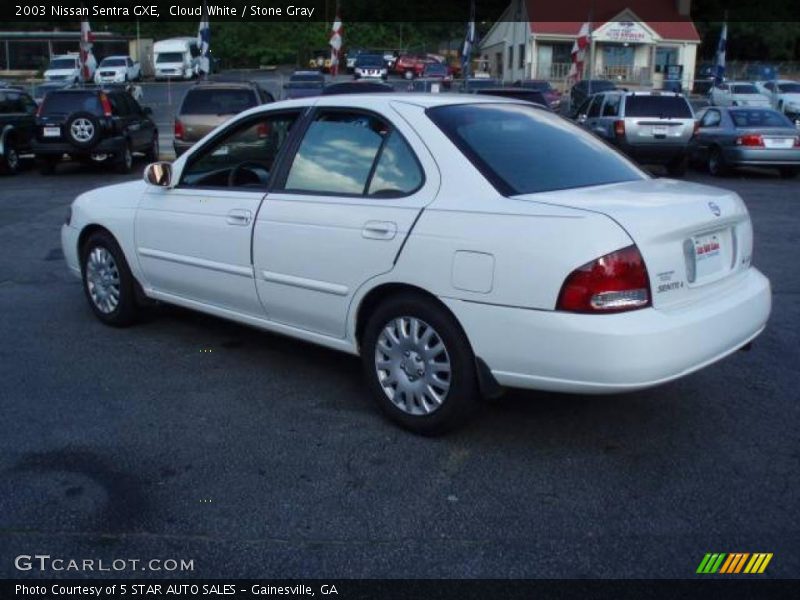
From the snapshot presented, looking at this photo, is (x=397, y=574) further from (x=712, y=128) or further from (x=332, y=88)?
(x=332, y=88)

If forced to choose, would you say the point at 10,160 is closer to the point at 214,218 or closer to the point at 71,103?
the point at 71,103

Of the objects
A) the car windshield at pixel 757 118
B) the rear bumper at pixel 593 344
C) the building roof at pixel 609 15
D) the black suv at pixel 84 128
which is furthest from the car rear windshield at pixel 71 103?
the building roof at pixel 609 15

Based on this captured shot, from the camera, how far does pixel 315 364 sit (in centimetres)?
559

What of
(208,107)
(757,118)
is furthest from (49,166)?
(757,118)

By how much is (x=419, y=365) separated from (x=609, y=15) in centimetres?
5148

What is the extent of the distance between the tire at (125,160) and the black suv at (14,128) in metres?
1.93

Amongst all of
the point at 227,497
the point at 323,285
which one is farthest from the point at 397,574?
the point at 323,285

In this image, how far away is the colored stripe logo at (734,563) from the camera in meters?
3.23

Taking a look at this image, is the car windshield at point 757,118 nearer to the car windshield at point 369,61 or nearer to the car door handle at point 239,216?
the car door handle at point 239,216

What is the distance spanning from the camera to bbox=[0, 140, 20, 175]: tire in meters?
17.0

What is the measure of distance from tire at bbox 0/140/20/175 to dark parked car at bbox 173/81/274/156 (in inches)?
132

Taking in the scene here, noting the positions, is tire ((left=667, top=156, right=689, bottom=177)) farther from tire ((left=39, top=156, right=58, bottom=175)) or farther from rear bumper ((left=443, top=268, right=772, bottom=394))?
rear bumper ((left=443, top=268, right=772, bottom=394))

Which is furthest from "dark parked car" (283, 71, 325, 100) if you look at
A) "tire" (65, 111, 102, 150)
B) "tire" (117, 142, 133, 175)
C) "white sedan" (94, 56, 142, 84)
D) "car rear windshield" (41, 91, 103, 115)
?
"white sedan" (94, 56, 142, 84)

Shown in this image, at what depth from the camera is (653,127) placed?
55.9ft
